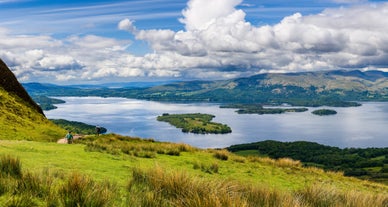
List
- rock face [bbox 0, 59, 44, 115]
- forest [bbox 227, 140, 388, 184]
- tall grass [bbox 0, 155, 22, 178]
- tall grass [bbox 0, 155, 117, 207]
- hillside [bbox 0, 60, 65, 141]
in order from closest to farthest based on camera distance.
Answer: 1. tall grass [bbox 0, 155, 117, 207]
2. tall grass [bbox 0, 155, 22, 178]
3. hillside [bbox 0, 60, 65, 141]
4. rock face [bbox 0, 59, 44, 115]
5. forest [bbox 227, 140, 388, 184]

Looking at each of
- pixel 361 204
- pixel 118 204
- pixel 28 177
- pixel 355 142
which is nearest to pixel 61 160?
pixel 28 177

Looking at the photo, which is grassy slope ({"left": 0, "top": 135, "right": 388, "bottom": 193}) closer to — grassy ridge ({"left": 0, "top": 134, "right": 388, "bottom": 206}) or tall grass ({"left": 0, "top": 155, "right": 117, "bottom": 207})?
grassy ridge ({"left": 0, "top": 134, "right": 388, "bottom": 206})

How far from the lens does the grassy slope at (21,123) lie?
90.3ft

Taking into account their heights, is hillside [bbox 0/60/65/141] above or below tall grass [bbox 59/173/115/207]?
above

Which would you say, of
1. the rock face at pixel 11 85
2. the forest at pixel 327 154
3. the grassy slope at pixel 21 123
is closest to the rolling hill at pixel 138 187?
the grassy slope at pixel 21 123

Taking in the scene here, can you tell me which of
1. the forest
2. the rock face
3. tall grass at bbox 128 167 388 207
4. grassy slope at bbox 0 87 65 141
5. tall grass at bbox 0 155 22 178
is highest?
the rock face

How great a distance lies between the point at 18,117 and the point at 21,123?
191 cm

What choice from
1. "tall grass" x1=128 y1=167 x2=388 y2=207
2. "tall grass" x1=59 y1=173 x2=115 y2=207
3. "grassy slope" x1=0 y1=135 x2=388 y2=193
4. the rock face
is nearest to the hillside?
the rock face

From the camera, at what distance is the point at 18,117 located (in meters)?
32.7

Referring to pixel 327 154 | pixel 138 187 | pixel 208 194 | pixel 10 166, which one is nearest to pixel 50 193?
pixel 138 187

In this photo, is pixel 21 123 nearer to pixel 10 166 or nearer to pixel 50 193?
pixel 10 166

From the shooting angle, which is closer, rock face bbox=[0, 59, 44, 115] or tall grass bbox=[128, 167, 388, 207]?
tall grass bbox=[128, 167, 388, 207]

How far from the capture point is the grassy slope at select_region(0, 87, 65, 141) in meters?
27.5

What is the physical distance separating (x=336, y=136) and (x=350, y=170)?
73.9 metres
